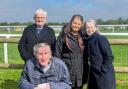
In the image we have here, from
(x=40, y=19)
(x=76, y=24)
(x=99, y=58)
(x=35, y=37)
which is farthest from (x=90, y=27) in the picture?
(x=35, y=37)

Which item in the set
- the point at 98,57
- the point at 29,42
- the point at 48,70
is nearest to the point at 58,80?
the point at 48,70

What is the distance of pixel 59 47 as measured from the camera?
5910 mm

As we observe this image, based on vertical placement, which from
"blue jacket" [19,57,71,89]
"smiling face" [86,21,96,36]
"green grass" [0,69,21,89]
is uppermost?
"smiling face" [86,21,96,36]

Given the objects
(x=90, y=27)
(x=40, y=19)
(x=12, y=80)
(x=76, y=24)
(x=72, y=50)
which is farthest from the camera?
(x=12, y=80)

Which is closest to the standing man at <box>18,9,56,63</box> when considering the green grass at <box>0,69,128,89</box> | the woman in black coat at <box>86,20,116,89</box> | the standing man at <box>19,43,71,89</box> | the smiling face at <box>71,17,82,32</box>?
the smiling face at <box>71,17,82,32</box>

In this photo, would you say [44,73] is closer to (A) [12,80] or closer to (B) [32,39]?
(B) [32,39]

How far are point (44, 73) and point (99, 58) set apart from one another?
93 cm

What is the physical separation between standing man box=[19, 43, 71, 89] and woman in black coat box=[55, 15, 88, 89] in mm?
709

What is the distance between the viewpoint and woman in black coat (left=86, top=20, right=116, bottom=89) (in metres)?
5.63

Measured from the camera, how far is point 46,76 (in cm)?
512

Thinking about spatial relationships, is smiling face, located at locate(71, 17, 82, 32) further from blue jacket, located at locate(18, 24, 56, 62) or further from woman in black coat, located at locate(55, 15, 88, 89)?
blue jacket, located at locate(18, 24, 56, 62)

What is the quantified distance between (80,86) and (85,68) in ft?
0.90

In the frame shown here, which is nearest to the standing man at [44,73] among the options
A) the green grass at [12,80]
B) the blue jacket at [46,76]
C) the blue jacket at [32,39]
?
the blue jacket at [46,76]

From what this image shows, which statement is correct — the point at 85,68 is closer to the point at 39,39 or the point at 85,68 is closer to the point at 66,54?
the point at 66,54
